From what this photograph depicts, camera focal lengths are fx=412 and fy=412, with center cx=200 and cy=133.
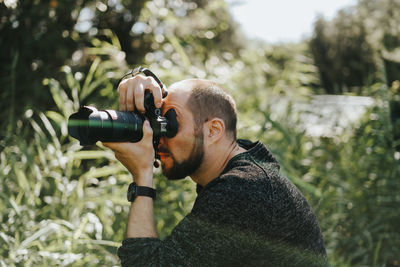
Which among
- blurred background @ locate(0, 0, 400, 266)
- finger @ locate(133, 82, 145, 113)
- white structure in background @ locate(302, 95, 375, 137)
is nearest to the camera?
finger @ locate(133, 82, 145, 113)

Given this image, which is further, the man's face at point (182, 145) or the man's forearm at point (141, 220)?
the man's face at point (182, 145)

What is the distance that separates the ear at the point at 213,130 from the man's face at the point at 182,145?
25mm

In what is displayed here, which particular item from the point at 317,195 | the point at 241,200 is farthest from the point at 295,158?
the point at 241,200

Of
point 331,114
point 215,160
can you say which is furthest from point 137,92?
point 331,114

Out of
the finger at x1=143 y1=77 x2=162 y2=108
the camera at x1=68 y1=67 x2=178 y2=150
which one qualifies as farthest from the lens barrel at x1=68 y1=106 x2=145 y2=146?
the finger at x1=143 y1=77 x2=162 y2=108

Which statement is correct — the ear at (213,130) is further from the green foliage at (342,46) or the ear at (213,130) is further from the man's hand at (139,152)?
the green foliage at (342,46)

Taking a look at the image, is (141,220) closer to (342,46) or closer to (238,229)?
(238,229)

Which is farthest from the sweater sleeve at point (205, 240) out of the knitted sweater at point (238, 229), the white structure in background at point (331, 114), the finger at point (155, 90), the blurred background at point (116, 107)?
the white structure in background at point (331, 114)

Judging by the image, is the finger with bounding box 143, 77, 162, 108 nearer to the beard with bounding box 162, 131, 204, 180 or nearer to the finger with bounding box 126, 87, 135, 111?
the finger with bounding box 126, 87, 135, 111

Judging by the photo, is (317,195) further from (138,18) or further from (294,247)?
(138,18)

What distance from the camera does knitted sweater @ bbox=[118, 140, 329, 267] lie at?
124 centimetres

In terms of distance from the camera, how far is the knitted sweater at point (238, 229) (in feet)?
4.05

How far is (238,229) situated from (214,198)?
0.12 m

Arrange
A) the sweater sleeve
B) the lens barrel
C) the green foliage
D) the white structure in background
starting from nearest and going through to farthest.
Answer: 1. the sweater sleeve
2. the lens barrel
3. the white structure in background
4. the green foliage
